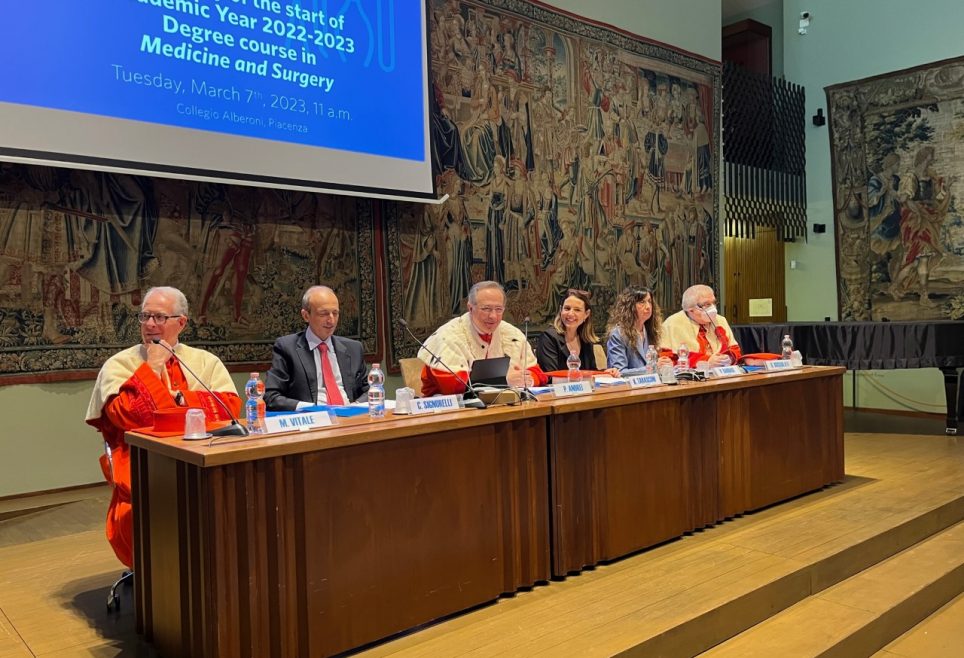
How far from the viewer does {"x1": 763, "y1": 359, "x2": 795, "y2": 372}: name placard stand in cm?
438

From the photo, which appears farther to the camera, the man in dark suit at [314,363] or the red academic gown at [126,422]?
the man in dark suit at [314,363]

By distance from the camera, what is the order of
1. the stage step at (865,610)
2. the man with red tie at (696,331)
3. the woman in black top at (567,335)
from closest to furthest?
the stage step at (865,610) < the woman in black top at (567,335) < the man with red tie at (696,331)

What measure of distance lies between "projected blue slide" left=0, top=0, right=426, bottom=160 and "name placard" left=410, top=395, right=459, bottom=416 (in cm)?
295

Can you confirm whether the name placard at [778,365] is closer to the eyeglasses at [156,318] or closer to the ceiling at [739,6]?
the eyeglasses at [156,318]

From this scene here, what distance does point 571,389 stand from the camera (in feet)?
10.8

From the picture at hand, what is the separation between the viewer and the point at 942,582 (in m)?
3.39

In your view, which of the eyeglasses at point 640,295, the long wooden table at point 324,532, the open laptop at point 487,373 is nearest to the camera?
the long wooden table at point 324,532

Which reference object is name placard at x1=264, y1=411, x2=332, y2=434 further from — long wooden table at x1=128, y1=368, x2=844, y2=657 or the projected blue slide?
the projected blue slide

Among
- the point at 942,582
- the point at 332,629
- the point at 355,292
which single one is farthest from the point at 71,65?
the point at 942,582

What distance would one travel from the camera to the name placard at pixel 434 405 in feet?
9.16

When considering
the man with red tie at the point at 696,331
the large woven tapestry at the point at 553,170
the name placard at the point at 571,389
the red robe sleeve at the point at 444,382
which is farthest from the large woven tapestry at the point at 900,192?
the red robe sleeve at the point at 444,382

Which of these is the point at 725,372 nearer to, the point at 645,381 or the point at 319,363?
the point at 645,381

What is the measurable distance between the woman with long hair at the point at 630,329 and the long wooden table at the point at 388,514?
130 cm

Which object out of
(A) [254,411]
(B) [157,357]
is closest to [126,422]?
(B) [157,357]
